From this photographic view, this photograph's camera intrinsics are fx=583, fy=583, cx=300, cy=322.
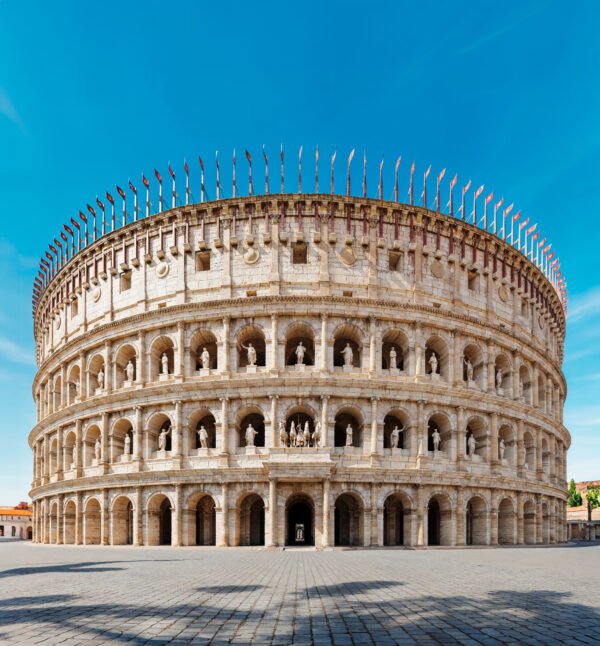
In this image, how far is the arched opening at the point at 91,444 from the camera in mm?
36594

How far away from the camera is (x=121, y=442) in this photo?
3569cm

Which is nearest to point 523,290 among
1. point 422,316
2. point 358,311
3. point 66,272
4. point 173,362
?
point 422,316

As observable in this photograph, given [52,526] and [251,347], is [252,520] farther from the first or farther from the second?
[52,526]

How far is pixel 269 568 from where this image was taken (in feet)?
56.9

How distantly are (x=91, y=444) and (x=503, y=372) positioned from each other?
88.2ft

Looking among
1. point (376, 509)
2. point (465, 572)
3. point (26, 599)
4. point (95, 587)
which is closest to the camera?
point (26, 599)

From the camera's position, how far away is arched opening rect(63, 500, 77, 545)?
37.2 m

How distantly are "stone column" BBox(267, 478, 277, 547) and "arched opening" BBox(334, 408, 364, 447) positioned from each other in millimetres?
4778

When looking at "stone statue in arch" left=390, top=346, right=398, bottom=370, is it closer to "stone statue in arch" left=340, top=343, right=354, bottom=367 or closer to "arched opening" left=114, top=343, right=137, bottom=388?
"stone statue in arch" left=340, top=343, right=354, bottom=367

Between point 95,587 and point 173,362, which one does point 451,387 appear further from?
point 95,587

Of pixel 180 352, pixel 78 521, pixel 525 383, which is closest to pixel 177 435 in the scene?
pixel 180 352

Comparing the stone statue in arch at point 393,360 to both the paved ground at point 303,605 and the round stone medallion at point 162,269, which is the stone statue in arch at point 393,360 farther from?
the paved ground at point 303,605

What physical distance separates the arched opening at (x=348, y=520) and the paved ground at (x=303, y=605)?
1375 cm

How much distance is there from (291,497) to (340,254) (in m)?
13.8
